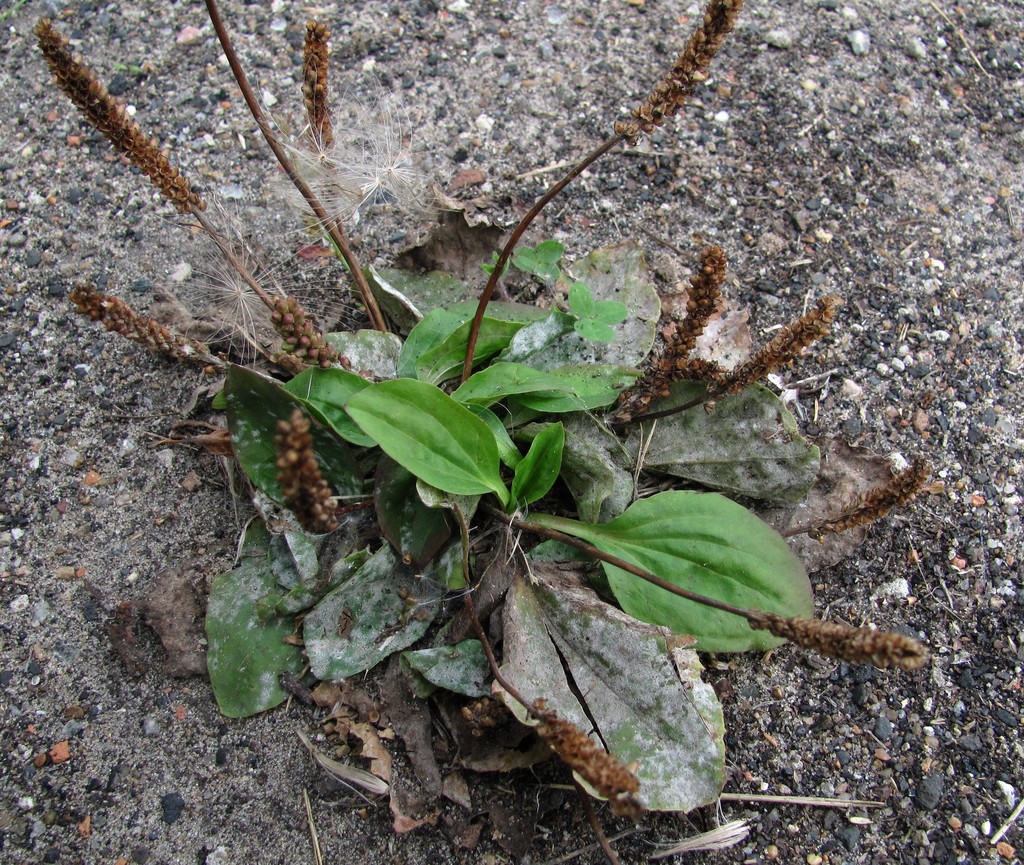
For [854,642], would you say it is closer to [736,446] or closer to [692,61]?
[736,446]

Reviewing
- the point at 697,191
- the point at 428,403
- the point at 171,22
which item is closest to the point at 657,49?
the point at 697,191

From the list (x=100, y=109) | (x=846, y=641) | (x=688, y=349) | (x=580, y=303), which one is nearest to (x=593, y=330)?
(x=580, y=303)

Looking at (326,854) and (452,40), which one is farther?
(452,40)

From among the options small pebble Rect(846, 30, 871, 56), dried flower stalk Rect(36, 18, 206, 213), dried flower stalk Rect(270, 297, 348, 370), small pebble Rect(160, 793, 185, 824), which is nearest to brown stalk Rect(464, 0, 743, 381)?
dried flower stalk Rect(270, 297, 348, 370)

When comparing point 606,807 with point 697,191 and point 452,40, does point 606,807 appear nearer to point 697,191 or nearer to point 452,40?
point 697,191

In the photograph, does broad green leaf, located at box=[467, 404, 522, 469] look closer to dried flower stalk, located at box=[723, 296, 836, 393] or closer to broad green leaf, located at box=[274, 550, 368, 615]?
broad green leaf, located at box=[274, 550, 368, 615]
